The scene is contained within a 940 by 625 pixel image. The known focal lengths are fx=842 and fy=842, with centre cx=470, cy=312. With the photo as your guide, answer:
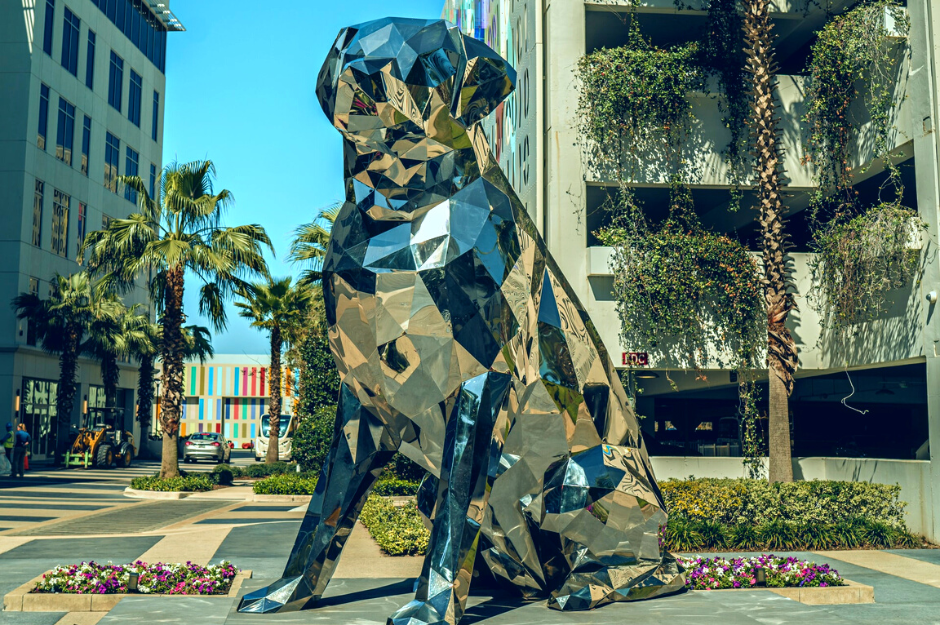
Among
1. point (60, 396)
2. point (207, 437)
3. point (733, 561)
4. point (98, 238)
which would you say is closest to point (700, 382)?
point (733, 561)

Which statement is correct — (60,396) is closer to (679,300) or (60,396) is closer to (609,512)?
(679,300)

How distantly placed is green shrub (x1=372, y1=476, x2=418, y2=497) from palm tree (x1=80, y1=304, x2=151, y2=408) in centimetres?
2017

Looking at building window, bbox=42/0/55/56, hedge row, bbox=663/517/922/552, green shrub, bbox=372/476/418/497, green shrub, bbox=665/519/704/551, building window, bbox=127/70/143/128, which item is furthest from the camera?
building window, bbox=127/70/143/128

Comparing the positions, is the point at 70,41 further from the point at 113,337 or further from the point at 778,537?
the point at 778,537

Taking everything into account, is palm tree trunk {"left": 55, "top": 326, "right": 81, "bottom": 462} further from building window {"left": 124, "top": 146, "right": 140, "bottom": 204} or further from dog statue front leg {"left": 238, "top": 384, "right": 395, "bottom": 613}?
dog statue front leg {"left": 238, "top": 384, "right": 395, "bottom": 613}

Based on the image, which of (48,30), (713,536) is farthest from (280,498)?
(48,30)

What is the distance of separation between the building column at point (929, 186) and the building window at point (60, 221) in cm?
3545

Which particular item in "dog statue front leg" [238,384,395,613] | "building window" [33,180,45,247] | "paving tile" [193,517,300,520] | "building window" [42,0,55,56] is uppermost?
"building window" [42,0,55,56]

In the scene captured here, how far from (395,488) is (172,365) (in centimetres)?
720

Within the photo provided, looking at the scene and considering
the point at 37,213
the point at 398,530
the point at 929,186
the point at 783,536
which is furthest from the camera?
the point at 37,213

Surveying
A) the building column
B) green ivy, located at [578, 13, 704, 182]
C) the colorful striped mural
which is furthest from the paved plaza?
the colorful striped mural

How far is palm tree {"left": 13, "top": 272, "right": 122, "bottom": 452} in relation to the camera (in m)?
32.2

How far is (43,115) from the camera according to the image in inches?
1439

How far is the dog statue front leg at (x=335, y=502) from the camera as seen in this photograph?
183 inches
